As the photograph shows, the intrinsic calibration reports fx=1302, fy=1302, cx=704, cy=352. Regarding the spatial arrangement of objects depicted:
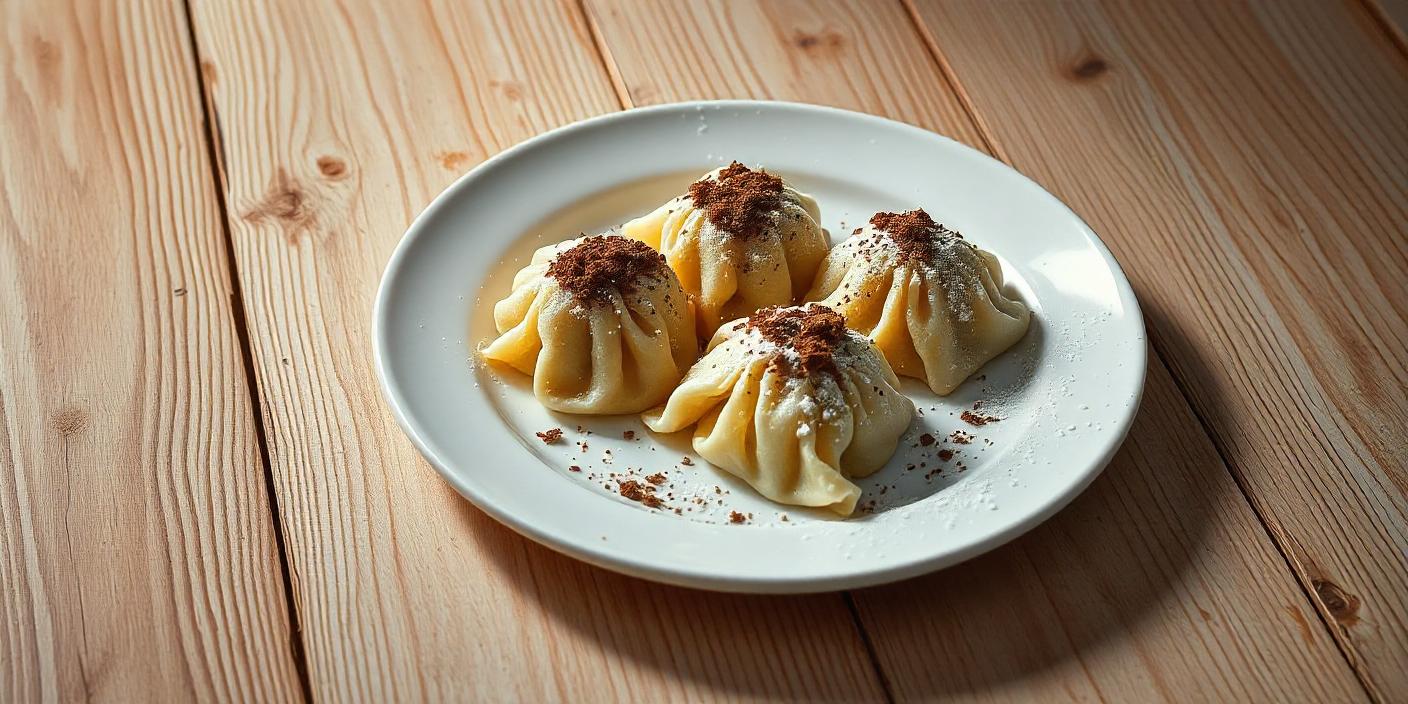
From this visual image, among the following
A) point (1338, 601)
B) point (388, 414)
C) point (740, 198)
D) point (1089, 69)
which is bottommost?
point (1338, 601)

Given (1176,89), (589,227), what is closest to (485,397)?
(589,227)

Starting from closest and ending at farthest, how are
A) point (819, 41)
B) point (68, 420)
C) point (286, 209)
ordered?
point (68, 420), point (286, 209), point (819, 41)

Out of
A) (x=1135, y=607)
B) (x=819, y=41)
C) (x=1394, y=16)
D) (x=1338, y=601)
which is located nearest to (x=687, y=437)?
(x=1135, y=607)

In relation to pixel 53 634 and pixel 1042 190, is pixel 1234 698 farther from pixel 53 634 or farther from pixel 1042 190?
pixel 53 634

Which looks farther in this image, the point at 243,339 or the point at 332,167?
the point at 332,167

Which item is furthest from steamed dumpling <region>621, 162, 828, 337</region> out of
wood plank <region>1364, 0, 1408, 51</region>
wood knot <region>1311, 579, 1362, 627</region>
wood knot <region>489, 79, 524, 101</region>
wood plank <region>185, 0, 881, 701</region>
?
wood plank <region>1364, 0, 1408, 51</region>

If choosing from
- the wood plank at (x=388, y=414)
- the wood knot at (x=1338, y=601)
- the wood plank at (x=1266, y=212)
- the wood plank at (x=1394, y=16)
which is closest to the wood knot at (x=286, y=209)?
the wood plank at (x=388, y=414)

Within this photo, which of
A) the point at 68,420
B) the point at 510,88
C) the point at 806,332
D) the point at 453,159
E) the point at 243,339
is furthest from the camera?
the point at 510,88

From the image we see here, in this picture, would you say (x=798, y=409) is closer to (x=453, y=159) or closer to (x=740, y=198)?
(x=740, y=198)
